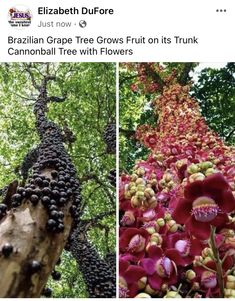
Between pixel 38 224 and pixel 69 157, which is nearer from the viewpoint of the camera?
pixel 38 224

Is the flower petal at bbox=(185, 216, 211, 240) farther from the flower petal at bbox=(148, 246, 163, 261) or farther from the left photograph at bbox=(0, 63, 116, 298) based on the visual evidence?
the left photograph at bbox=(0, 63, 116, 298)

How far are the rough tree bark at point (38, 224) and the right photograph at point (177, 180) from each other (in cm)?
14

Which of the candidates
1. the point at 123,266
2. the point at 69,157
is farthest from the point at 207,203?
the point at 69,157

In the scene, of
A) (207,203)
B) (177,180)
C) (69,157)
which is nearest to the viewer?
(207,203)

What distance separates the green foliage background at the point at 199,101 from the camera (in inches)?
51.8

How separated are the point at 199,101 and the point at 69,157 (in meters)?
0.40

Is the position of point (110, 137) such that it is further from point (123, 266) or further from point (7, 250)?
point (7, 250)

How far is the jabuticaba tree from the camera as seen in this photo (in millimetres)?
1259
